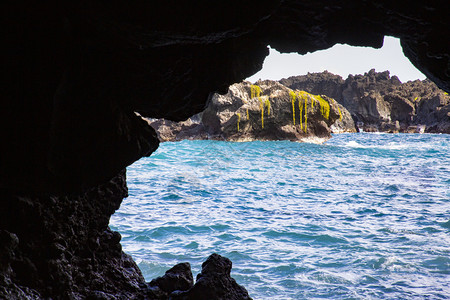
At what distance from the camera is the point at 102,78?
2463mm

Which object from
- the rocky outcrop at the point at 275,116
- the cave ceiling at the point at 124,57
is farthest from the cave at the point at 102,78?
the rocky outcrop at the point at 275,116

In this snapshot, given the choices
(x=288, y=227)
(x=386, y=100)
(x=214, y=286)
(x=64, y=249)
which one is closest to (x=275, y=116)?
(x=288, y=227)

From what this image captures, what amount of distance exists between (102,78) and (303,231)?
19.3 ft

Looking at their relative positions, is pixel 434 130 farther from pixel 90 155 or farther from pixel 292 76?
pixel 90 155

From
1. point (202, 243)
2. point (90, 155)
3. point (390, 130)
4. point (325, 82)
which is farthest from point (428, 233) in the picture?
point (325, 82)

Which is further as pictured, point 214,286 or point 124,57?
point 214,286

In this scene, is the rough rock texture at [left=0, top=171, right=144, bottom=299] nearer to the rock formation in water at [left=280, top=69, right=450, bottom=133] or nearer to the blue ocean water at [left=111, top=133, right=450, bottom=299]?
the blue ocean water at [left=111, top=133, right=450, bottom=299]

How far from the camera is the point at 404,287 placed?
A: 4.88 metres

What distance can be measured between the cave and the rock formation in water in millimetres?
66265

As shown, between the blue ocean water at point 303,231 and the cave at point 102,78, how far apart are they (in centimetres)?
238

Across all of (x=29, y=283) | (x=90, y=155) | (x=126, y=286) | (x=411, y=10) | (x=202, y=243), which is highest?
(x=411, y=10)

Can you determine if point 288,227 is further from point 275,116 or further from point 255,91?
point 255,91

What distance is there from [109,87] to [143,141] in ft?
1.81

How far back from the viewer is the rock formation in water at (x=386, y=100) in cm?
6671
